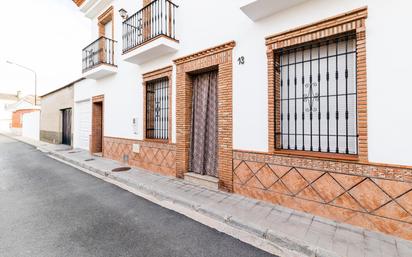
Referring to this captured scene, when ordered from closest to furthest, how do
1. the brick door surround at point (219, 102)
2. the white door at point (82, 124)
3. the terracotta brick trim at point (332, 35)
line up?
1. the terracotta brick trim at point (332, 35)
2. the brick door surround at point (219, 102)
3. the white door at point (82, 124)

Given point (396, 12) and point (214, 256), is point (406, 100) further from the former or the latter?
point (214, 256)

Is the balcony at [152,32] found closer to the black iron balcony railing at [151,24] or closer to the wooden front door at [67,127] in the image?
the black iron balcony railing at [151,24]

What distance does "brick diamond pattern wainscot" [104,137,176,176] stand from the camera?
5.96 m

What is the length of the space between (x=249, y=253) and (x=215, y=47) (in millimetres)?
4441

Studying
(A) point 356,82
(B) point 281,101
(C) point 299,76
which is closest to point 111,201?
(B) point 281,101

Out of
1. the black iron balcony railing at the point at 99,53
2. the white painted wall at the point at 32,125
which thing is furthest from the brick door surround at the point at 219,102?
the white painted wall at the point at 32,125

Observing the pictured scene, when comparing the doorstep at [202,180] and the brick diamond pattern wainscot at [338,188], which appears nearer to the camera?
the brick diamond pattern wainscot at [338,188]

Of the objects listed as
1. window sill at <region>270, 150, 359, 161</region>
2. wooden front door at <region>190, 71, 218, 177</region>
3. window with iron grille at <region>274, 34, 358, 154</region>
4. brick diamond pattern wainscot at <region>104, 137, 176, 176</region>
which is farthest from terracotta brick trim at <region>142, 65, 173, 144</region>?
window sill at <region>270, 150, 359, 161</region>

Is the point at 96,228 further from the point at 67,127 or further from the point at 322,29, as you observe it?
the point at 67,127

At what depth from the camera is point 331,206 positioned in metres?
3.29

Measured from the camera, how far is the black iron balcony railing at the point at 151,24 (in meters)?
5.98

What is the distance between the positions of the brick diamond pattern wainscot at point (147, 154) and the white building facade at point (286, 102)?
2.1 inches

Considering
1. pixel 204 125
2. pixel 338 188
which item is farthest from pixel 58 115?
pixel 338 188

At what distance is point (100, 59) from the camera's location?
8820 mm
